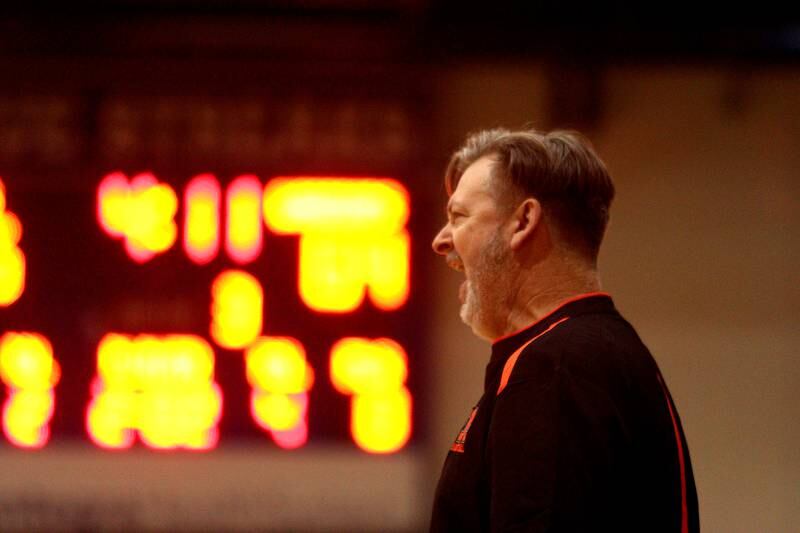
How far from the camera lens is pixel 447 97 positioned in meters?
3.65

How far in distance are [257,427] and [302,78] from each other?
4.05 ft

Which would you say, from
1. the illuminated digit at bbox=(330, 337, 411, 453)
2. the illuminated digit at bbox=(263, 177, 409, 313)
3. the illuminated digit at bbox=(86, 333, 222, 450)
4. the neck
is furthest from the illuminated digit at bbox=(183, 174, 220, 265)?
the neck

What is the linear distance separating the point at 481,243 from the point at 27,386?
2.40m

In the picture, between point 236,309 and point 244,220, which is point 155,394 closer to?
point 236,309

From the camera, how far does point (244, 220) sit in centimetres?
318

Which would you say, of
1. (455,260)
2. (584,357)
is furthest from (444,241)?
(584,357)

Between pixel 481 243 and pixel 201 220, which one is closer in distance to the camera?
pixel 481 243

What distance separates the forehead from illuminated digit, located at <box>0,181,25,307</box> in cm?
236

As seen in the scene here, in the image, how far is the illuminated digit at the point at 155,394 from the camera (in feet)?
10.2

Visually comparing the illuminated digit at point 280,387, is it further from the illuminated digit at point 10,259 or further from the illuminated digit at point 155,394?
the illuminated digit at point 10,259

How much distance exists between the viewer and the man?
3.00ft

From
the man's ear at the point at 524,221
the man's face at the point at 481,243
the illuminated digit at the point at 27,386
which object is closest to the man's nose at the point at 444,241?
the man's face at the point at 481,243

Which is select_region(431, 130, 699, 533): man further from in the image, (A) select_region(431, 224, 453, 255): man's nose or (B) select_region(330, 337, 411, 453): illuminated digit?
(B) select_region(330, 337, 411, 453): illuminated digit

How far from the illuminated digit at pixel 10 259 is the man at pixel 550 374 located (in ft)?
7.59
